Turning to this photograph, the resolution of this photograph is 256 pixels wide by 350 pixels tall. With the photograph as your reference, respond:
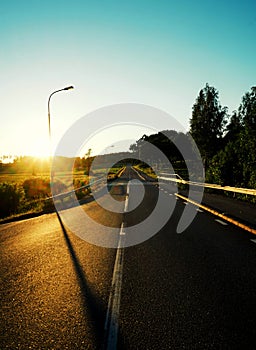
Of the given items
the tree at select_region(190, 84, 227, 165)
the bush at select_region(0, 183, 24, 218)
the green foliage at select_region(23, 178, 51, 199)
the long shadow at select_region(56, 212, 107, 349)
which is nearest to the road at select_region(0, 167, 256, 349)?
the long shadow at select_region(56, 212, 107, 349)

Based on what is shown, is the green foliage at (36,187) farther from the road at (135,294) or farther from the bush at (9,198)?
the road at (135,294)

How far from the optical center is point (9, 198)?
16.9 meters

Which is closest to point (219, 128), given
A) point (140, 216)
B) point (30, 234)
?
point (140, 216)

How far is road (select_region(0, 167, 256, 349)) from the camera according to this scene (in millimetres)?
3303

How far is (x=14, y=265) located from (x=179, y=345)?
4179mm

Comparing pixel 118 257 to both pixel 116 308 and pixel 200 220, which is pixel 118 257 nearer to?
pixel 116 308

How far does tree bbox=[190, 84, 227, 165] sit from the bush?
1456 inches

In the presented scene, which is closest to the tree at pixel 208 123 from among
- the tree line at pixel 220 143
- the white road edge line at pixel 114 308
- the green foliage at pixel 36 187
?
the tree line at pixel 220 143

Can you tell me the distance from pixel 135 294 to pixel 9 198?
46.2ft

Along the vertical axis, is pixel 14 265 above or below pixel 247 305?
below

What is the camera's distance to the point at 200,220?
11180 mm

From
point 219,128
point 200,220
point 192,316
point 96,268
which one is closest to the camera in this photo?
point 192,316

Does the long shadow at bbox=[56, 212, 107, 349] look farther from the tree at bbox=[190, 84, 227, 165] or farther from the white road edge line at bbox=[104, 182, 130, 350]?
the tree at bbox=[190, 84, 227, 165]

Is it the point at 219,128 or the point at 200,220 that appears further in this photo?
the point at 219,128
